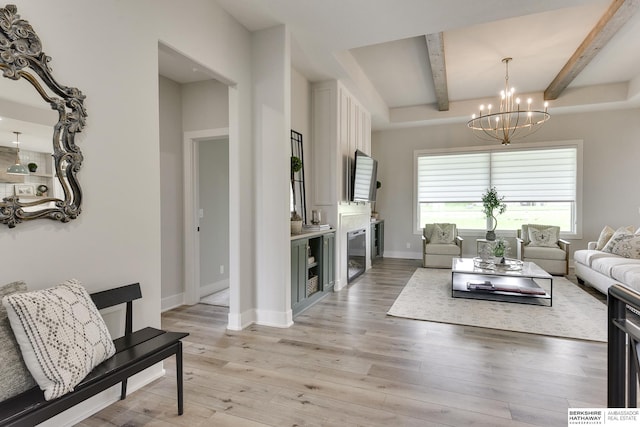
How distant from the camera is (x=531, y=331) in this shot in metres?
3.13

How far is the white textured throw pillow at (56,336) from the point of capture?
1.38 metres

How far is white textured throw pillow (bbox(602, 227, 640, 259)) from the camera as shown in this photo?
426cm

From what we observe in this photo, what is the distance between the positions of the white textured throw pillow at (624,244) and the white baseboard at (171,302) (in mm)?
5798

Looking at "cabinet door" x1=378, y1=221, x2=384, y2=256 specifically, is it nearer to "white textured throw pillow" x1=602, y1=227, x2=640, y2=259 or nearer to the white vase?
"white textured throw pillow" x1=602, y1=227, x2=640, y2=259

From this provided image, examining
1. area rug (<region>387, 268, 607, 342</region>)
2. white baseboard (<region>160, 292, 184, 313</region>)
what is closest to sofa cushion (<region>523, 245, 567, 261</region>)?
area rug (<region>387, 268, 607, 342</region>)

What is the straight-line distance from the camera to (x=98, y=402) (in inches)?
77.3

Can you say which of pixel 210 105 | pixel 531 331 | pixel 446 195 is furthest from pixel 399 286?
pixel 210 105

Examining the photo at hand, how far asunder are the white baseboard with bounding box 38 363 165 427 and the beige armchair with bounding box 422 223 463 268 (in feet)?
16.5

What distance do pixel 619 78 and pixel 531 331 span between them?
4969mm

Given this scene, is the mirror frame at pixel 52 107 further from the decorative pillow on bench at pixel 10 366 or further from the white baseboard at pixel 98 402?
the white baseboard at pixel 98 402

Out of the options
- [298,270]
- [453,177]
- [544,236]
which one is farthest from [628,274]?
[453,177]

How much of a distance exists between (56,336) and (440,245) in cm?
585

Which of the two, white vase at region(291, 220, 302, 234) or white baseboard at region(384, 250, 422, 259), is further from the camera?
white baseboard at region(384, 250, 422, 259)

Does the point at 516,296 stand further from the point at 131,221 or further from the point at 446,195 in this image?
the point at 131,221
